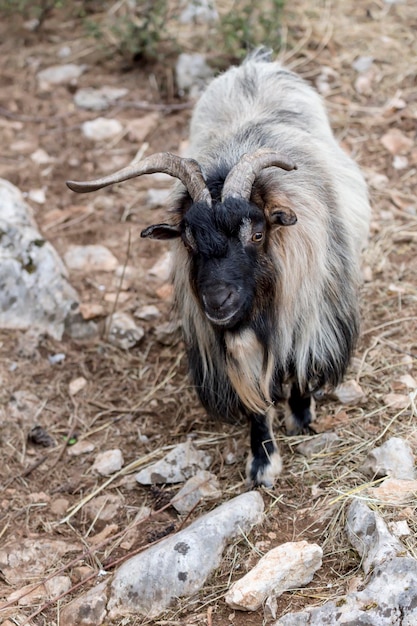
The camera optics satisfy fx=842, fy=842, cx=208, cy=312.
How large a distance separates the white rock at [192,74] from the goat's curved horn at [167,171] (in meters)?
4.04

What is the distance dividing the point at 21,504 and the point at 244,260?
6.27 ft

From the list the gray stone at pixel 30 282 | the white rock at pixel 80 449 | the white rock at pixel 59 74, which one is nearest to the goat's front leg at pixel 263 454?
the white rock at pixel 80 449

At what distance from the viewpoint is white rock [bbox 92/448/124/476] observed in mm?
4801

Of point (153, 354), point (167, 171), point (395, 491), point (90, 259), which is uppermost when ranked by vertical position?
point (167, 171)

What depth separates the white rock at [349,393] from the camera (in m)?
4.78

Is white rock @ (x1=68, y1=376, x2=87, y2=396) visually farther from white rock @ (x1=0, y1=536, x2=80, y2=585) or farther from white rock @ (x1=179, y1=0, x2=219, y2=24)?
white rock @ (x1=179, y1=0, x2=219, y2=24)

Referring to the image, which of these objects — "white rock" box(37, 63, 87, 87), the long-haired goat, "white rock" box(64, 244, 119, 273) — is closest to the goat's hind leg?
the long-haired goat

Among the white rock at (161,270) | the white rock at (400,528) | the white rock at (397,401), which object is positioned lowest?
the white rock at (397,401)

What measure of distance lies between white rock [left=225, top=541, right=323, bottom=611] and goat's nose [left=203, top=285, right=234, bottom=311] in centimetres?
109

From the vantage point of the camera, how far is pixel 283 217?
3797 mm

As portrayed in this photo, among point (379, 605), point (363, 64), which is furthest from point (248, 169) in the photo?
point (363, 64)

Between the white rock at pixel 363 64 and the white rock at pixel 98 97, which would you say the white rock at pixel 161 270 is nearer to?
the white rock at pixel 98 97

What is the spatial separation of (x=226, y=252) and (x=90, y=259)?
2660 mm

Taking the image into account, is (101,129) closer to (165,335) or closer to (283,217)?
(165,335)
